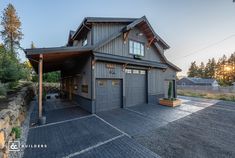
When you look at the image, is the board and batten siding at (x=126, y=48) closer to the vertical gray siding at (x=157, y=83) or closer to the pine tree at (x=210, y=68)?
the vertical gray siding at (x=157, y=83)

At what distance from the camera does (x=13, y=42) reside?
27.6 m

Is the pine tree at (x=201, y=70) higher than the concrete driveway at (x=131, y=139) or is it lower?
higher

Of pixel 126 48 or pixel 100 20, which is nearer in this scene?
pixel 100 20

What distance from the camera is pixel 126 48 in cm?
1002

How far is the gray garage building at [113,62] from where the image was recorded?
26.3ft

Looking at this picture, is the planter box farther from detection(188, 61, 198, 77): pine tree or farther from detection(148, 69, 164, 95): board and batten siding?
detection(188, 61, 198, 77): pine tree

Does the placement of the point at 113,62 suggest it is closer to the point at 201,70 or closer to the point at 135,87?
the point at 135,87

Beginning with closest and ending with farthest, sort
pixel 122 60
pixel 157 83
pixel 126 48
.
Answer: pixel 122 60 < pixel 126 48 < pixel 157 83

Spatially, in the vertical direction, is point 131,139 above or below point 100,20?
below

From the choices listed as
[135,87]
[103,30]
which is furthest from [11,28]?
[135,87]

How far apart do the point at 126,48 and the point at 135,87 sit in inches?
138

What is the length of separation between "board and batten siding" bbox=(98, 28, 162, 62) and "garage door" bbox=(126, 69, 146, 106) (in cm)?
153

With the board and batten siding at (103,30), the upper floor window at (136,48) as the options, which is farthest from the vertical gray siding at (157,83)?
the board and batten siding at (103,30)

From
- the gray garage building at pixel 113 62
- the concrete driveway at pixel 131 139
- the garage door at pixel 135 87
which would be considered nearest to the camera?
the concrete driveway at pixel 131 139
